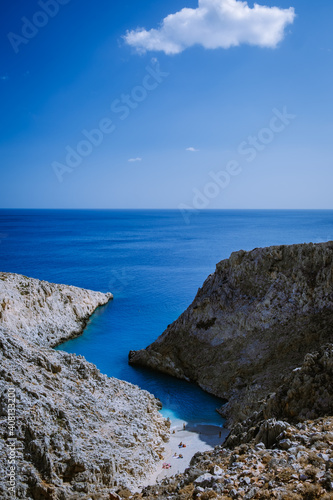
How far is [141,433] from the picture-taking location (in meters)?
25.5

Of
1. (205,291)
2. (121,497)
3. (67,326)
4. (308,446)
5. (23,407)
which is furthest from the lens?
(67,326)

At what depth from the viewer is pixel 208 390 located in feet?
112

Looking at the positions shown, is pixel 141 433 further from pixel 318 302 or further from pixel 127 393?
pixel 318 302

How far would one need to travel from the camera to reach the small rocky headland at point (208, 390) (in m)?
14.0

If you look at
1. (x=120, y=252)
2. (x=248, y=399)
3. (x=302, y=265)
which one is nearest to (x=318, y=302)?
(x=302, y=265)

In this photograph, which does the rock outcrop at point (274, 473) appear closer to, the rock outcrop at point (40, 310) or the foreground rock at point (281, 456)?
the foreground rock at point (281, 456)

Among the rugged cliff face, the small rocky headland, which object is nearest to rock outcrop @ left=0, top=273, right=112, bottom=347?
the small rocky headland

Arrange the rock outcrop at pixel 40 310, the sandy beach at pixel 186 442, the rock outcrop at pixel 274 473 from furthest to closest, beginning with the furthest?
the rock outcrop at pixel 40 310, the sandy beach at pixel 186 442, the rock outcrop at pixel 274 473

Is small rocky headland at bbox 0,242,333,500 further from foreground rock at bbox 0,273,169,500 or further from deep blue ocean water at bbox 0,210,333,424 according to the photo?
deep blue ocean water at bbox 0,210,333,424

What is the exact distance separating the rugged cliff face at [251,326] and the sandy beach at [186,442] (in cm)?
219


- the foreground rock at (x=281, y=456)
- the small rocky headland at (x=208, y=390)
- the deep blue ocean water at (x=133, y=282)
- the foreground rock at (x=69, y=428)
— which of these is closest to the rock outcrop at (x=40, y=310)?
the small rocky headland at (x=208, y=390)

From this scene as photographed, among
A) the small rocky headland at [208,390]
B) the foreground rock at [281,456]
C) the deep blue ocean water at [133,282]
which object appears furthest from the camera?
the deep blue ocean water at [133,282]

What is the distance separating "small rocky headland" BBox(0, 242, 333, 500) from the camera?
13999 mm

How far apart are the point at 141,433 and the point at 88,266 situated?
73172mm
